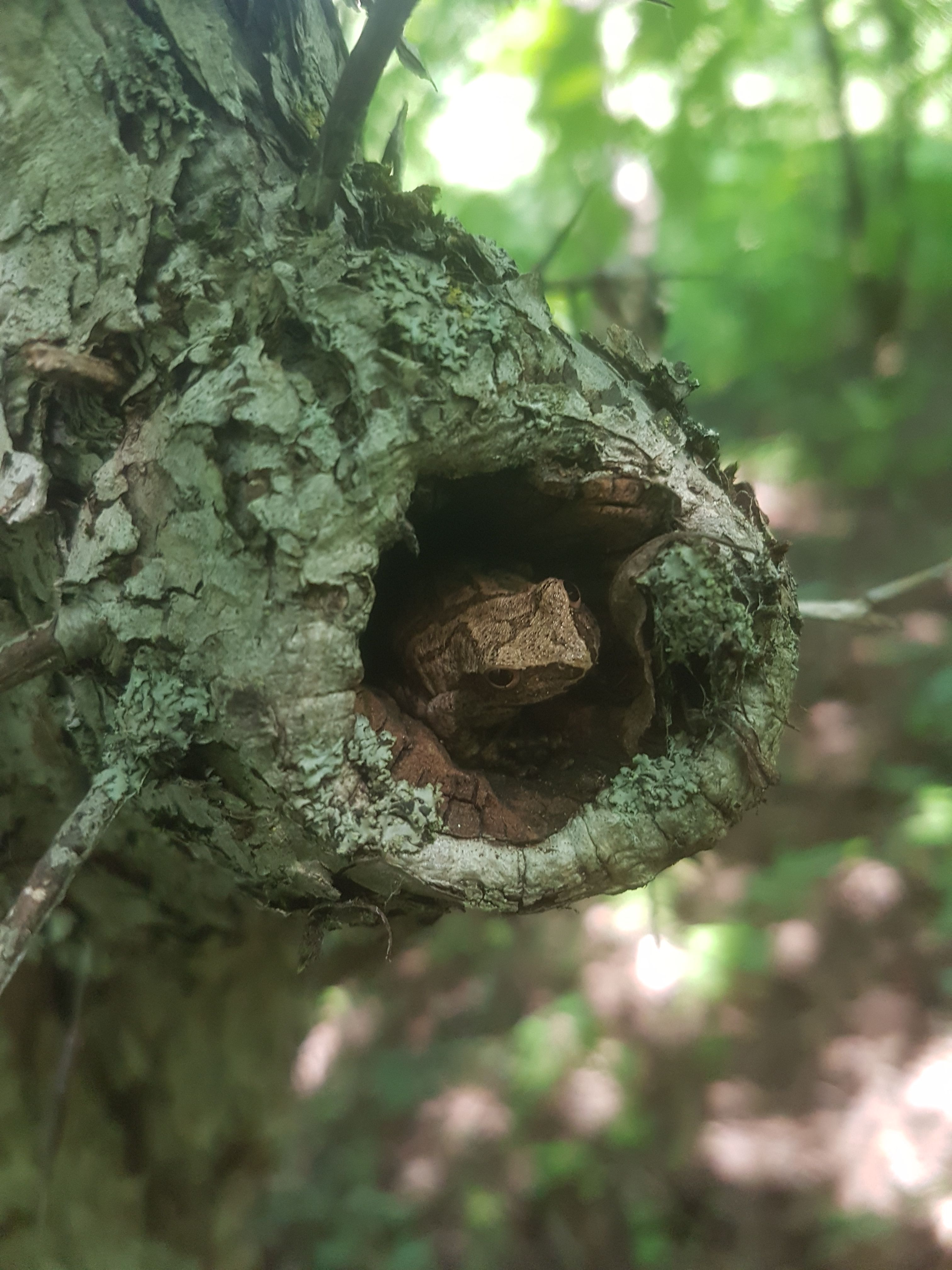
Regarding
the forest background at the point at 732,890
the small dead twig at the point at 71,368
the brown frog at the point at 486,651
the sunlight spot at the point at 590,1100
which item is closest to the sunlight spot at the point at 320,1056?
the forest background at the point at 732,890

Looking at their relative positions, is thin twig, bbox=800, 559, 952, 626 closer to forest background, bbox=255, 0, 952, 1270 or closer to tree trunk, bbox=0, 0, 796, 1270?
tree trunk, bbox=0, 0, 796, 1270

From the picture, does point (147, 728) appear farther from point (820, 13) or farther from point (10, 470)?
point (820, 13)

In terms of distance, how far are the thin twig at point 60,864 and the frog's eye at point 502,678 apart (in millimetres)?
392

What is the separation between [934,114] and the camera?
3.06m

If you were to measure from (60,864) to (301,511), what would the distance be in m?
0.36

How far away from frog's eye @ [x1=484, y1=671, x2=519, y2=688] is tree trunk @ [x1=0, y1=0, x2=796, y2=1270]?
0.32 feet

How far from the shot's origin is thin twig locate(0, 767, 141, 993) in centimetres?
65

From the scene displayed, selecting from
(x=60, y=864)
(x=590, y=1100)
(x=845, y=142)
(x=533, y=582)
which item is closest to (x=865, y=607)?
(x=533, y=582)

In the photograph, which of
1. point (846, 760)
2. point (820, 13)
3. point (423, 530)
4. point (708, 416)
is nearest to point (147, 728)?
point (423, 530)

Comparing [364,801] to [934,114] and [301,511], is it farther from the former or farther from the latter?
[934,114]

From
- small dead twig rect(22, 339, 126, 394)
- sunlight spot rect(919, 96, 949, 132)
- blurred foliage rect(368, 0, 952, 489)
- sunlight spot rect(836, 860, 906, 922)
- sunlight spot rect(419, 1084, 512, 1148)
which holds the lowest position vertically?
sunlight spot rect(419, 1084, 512, 1148)

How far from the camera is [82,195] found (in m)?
0.89

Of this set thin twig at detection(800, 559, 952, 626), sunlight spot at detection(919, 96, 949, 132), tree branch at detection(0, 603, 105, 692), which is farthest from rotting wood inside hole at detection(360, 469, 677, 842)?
sunlight spot at detection(919, 96, 949, 132)

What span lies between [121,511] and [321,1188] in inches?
100
